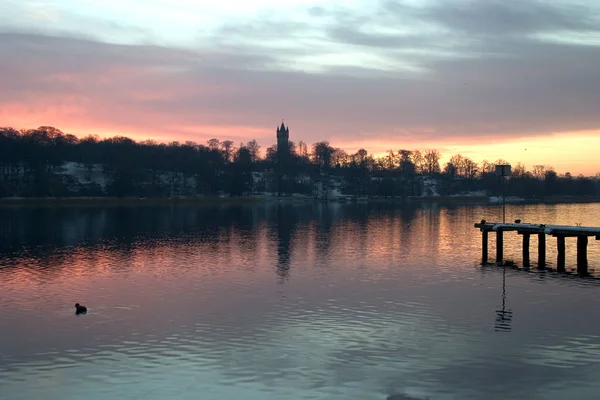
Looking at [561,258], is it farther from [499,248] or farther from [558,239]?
[499,248]

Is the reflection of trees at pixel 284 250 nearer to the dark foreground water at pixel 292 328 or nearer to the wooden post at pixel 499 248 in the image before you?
the dark foreground water at pixel 292 328

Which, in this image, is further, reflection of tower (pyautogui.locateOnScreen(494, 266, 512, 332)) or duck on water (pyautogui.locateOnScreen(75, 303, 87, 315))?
duck on water (pyautogui.locateOnScreen(75, 303, 87, 315))

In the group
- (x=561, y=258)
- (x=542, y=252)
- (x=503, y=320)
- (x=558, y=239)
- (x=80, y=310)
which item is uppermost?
(x=558, y=239)

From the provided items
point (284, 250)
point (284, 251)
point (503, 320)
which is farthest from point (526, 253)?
point (503, 320)

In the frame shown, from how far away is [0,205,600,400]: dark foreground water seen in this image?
20.7 m

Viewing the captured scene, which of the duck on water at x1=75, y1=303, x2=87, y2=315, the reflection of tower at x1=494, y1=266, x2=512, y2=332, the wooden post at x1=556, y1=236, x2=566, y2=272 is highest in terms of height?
the wooden post at x1=556, y1=236, x2=566, y2=272

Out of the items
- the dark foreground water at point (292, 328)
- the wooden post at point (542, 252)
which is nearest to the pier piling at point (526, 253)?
the wooden post at point (542, 252)

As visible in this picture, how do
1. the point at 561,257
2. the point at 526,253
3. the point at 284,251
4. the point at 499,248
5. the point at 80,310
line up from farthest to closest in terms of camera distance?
the point at 284,251, the point at 499,248, the point at 526,253, the point at 561,257, the point at 80,310

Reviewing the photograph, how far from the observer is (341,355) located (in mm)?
23766

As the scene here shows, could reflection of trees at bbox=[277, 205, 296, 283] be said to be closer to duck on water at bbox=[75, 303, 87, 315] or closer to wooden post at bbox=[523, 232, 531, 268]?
duck on water at bbox=[75, 303, 87, 315]

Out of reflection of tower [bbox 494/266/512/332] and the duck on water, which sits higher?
the duck on water

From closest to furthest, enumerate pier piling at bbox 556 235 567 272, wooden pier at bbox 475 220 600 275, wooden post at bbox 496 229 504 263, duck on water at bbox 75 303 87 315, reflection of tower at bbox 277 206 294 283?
duck on water at bbox 75 303 87 315
reflection of tower at bbox 277 206 294 283
pier piling at bbox 556 235 567 272
wooden pier at bbox 475 220 600 275
wooden post at bbox 496 229 504 263

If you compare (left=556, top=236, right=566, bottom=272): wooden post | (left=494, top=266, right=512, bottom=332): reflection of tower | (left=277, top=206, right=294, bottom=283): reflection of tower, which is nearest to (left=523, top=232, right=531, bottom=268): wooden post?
(left=556, top=236, right=566, bottom=272): wooden post

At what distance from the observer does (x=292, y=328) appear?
2842cm
